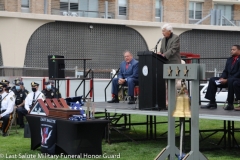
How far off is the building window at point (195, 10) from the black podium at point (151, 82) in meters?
36.4

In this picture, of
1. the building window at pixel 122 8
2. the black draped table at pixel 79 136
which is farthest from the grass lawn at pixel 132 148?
the building window at pixel 122 8

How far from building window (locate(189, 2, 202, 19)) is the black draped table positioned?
38355mm

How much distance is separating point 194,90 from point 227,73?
14.5 ft

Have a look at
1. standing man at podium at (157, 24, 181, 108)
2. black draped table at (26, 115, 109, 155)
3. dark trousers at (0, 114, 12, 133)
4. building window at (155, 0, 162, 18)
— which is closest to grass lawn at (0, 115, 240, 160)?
dark trousers at (0, 114, 12, 133)

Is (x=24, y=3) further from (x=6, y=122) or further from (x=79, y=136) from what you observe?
(x=79, y=136)

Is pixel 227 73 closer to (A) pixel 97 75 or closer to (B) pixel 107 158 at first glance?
(B) pixel 107 158

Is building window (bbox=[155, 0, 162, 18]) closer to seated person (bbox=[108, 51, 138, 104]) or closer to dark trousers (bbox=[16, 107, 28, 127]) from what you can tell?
dark trousers (bbox=[16, 107, 28, 127])

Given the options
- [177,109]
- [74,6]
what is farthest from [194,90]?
[74,6]

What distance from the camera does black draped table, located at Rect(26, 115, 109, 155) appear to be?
10866 millimetres

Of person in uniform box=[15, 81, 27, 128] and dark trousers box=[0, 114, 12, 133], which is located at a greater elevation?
person in uniform box=[15, 81, 27, 128]

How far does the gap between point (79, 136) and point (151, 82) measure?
2422 millimetres

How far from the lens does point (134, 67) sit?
15.2m

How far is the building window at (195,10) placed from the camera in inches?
1909

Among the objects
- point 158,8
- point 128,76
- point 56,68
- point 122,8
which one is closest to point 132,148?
point 128,76
